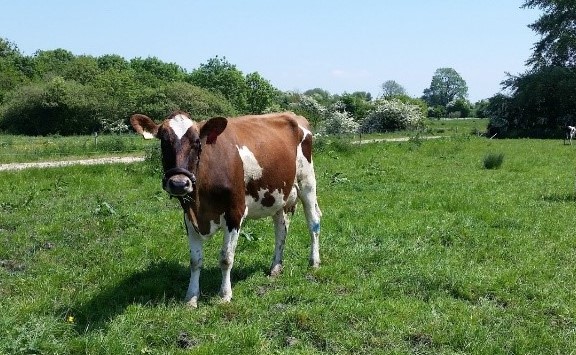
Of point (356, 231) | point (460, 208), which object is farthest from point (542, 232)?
point (356, 231)

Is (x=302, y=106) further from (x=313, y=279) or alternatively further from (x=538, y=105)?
(x=313, y=279)

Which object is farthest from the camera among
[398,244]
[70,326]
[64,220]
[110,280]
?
[64,220]

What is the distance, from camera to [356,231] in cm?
1126

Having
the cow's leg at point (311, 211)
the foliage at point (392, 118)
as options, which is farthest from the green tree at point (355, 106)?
the cow's leg at point (311, 211)

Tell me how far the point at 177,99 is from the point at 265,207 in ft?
166

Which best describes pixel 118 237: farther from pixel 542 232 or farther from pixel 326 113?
pixel 326 113

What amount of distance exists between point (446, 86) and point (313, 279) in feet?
639

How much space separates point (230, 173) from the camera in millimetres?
7309

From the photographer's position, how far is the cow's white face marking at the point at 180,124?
6.60 meters

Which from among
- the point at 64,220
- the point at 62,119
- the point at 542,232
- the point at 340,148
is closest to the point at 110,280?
the point at 64,220

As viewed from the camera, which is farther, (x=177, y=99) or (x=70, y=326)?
(x=177, y=99)

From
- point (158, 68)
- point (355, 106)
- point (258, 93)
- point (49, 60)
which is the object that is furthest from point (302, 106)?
point (49, 60)

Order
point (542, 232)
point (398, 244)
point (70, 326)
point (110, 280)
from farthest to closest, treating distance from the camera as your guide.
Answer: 1. point (542, 232)
2. point (398, 244)
3. point (110, 280)
4. point (70, 326)

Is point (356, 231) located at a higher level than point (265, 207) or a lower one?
lower
